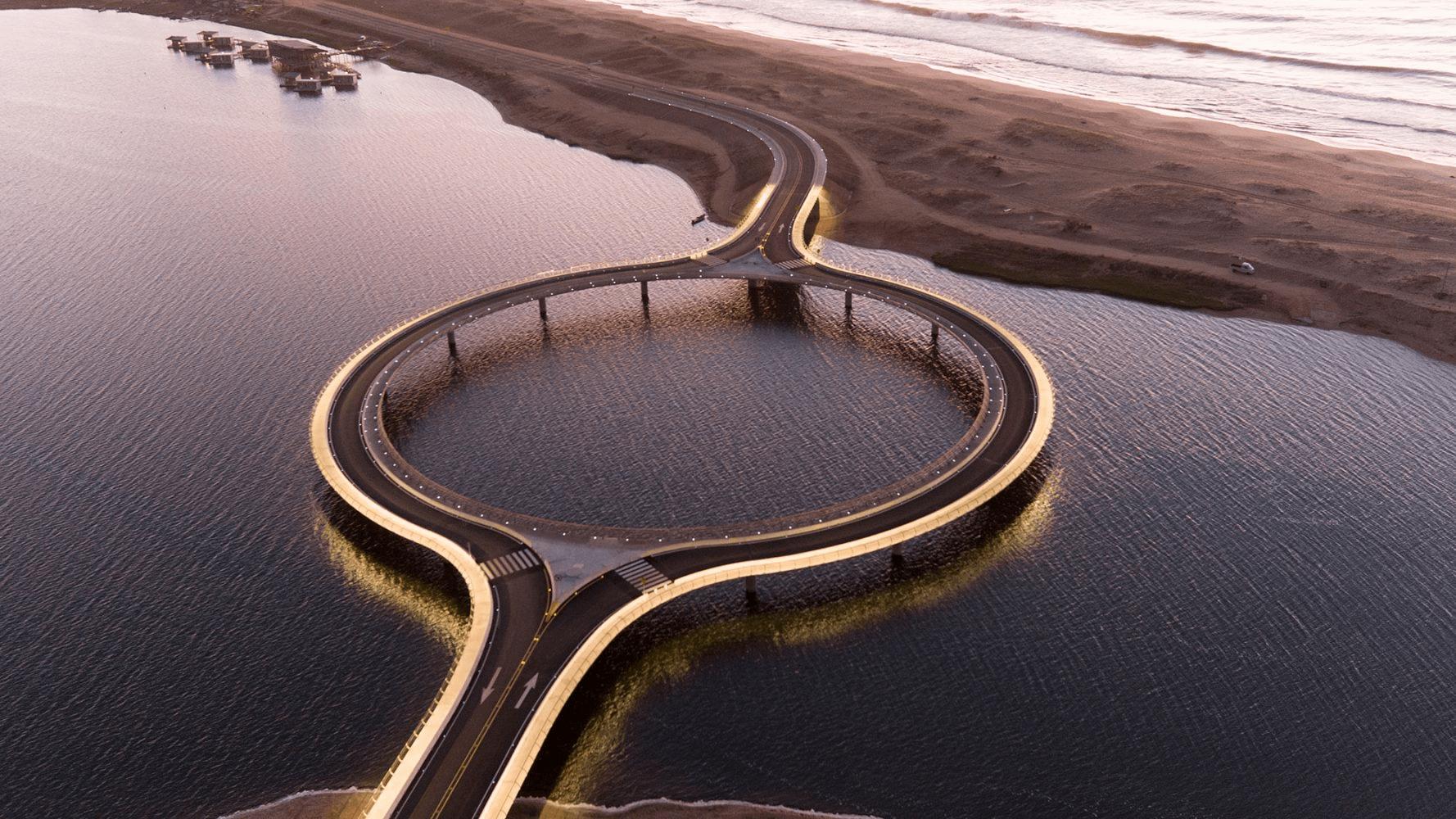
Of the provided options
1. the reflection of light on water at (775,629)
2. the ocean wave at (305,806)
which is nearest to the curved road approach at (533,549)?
the reflection of light on water at (775,629)

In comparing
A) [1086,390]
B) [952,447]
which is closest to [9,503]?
[952,447]

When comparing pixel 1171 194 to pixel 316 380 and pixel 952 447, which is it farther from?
pixel 316 380

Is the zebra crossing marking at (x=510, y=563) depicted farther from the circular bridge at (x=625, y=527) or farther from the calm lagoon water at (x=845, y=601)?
the calm lagoon water at (x=845, y=601)

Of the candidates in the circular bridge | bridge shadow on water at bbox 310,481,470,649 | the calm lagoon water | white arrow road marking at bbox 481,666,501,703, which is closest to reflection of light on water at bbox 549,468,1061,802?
the calm lagoon water

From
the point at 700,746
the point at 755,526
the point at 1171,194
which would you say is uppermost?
the point at 1171,194

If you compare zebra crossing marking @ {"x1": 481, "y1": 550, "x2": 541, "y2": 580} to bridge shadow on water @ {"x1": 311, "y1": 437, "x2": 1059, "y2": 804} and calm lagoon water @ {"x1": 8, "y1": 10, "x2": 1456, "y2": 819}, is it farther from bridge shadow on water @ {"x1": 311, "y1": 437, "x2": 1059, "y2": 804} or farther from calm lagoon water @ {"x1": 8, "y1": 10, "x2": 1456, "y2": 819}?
calm lagoon water @ {"x1": 8, "y1": 10, "x2": 1456, "y2": 819}

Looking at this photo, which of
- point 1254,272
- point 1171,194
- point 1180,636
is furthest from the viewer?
point 1171,194

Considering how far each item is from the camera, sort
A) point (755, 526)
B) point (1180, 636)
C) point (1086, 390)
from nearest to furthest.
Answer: point (1180, 636) → point (755, 526) → point (1086, 390)
